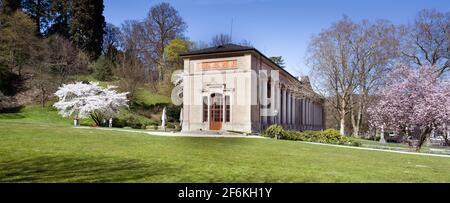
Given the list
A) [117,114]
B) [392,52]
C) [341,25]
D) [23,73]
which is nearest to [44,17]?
[23,73]

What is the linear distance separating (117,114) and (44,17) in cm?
1662

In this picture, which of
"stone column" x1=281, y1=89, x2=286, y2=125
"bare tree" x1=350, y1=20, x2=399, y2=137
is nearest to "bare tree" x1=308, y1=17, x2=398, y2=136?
"bare tree" x1=350, y1=20, x2=399, y2=137

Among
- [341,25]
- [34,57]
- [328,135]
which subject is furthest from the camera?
[34,57]

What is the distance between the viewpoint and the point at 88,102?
3212cm

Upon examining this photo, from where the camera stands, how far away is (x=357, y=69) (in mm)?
31266

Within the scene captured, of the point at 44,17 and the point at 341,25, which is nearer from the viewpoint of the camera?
the point at 341,25

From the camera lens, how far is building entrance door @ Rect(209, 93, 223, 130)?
30.0m

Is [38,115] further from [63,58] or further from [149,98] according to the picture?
[149,98]

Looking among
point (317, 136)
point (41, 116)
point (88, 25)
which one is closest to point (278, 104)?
point (317, 136)

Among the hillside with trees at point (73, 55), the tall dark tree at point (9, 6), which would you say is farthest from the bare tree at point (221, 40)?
the tall dark tree at point (9, 6)

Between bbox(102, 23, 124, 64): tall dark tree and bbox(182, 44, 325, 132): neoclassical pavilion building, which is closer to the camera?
bbox(182, 44, 325, 132): neoclassical pavilion building

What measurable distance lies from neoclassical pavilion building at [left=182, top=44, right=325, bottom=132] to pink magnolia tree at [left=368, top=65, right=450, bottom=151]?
8.80 m

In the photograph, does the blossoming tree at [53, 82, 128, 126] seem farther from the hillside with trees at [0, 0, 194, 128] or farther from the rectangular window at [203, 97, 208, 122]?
the rectangular window at [203, 97, 208, 122]
